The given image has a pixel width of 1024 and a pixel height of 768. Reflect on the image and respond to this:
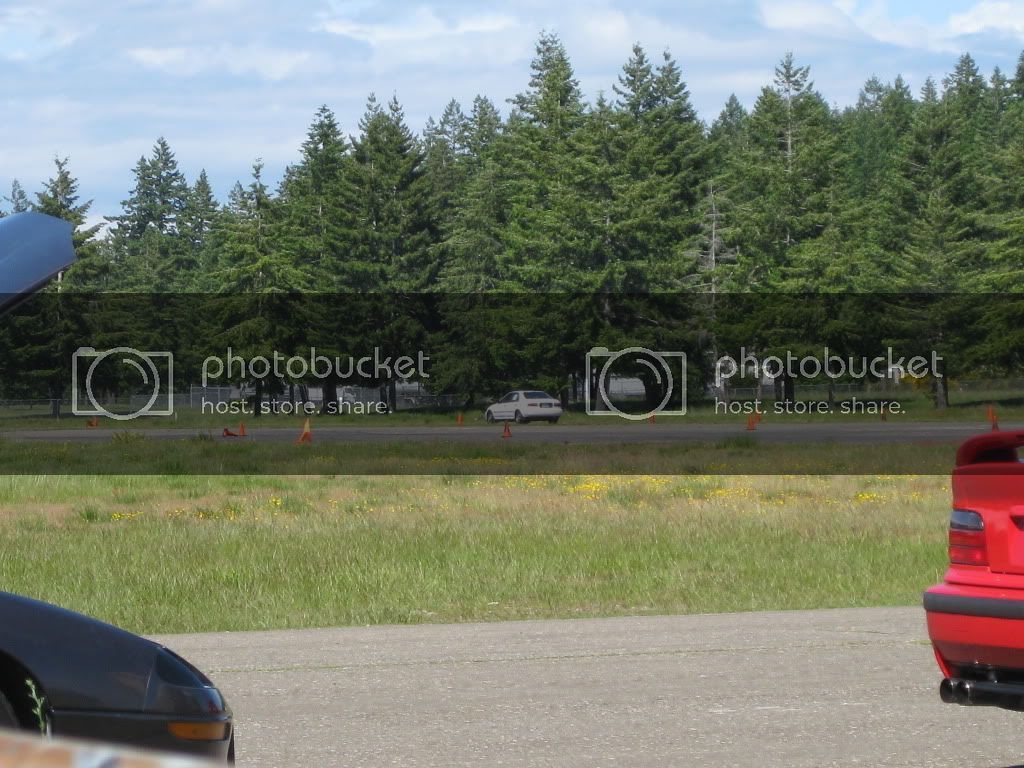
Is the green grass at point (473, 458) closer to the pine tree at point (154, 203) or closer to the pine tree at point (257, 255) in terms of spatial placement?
the pine tree at point (257, 255)

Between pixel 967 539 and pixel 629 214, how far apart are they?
6889cm

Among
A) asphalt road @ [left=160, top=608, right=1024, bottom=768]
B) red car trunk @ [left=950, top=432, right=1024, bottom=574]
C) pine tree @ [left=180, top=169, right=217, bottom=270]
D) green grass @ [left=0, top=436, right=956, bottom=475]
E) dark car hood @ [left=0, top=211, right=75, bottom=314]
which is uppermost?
pine tree @ [left=180, top=169, right=217, bottom=270]

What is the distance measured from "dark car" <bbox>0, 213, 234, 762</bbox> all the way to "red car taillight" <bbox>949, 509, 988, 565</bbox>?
334cm

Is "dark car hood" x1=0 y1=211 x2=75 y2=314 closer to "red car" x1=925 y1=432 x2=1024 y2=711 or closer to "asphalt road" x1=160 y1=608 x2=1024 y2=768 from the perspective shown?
"asphalt road" x1=160 y1=608 x2=1024 y2=768

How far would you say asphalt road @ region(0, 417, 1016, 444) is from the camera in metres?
46.8

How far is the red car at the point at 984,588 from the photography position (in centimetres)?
568

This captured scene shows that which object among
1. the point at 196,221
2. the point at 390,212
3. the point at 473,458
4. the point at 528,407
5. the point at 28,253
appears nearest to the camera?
the point at 28,253

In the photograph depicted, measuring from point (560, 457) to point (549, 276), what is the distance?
124 feet

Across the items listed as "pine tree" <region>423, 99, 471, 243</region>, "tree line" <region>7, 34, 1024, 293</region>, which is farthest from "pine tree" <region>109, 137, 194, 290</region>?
"tree line" <region>7, 34, 1024, 293</region>

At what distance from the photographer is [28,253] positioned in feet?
12.0

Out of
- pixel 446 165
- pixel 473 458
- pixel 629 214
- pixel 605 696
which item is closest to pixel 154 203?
pixel 446 165

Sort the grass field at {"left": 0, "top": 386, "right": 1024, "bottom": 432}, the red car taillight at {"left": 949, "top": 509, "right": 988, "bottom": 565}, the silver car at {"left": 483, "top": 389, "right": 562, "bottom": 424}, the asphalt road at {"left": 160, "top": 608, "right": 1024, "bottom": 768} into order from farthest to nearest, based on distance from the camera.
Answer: the grass field at {"left": 0, "top": 386, "right": 1024, "bottom": 432} → the silver car at {"left": 483, "top": 389, "right": 562, "bottom": 424} → the asphalt road at {"left": 160, "top": 608, "right": 1024, "bottom": 768} → the red car taillight at {"left": 949, "top": 509, "right": 988, "bottom": 565}

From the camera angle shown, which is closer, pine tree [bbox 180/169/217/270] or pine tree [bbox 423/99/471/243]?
pine tree [bbox 423/99/471/243]

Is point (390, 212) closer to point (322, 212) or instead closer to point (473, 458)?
point (322, 212)
